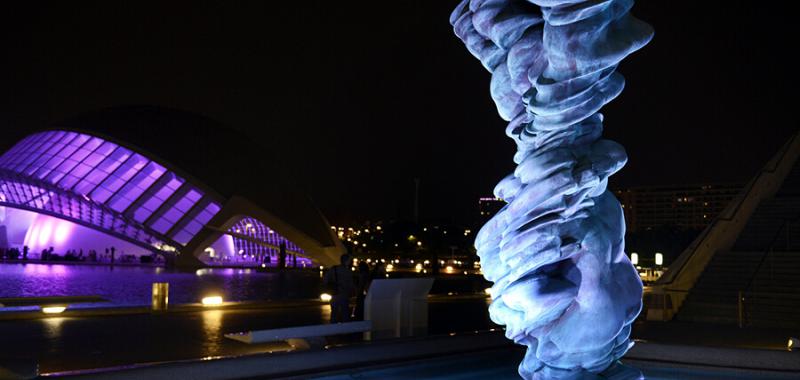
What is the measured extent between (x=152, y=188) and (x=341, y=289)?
3111 centimetres

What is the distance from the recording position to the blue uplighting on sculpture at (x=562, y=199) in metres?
4.70

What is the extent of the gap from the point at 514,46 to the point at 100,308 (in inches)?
369

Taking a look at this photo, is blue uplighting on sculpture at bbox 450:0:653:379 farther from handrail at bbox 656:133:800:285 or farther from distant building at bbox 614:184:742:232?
distant building at bbox 614:184:742:232

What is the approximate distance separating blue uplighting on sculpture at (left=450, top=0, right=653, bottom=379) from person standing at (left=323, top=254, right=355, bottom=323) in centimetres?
567

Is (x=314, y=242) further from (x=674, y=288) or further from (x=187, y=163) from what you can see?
(x=674, y=288)

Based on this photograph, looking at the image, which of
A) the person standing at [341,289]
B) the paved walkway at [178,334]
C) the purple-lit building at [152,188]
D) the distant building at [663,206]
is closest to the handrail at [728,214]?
the paved walkway at [178,334]

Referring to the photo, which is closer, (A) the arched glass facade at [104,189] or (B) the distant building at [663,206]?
(A) the arched glass facade at [104,189]

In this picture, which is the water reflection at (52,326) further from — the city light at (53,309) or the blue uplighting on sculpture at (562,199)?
the blue uplighting on sculpture at (562,199)

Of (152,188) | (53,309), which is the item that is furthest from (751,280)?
(152,188)

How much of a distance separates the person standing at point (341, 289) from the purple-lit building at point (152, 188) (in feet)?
92.2

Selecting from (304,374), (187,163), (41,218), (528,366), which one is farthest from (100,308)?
(41,218)

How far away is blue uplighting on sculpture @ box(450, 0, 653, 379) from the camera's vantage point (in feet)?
15.4

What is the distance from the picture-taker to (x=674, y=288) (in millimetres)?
14812

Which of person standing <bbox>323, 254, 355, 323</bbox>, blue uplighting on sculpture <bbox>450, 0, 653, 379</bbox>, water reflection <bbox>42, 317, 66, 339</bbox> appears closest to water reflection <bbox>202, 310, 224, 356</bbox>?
person standing <bbox>323, 254, 355, 323</bbox>
